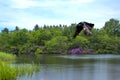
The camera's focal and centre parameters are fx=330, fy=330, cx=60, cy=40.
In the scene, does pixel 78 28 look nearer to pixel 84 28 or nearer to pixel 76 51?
pixel 84 28

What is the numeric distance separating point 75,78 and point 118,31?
60.3m

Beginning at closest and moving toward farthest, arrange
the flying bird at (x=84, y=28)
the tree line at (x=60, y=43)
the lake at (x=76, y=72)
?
the flying bird at (x=84, y=28) < the lake at (x=76, y=72) < the tree line at (x=60, y=43)

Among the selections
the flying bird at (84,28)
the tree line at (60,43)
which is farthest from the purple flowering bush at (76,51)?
the flying bird at (84,28)

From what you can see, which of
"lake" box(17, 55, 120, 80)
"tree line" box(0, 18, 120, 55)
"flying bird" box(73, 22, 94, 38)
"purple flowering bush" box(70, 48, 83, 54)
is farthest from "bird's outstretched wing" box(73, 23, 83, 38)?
"purple flowering bush" box(70, 48, 83, 54)

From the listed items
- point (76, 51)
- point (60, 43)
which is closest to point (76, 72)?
point (76, 51)

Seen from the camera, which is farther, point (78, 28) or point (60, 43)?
point (60, 43)

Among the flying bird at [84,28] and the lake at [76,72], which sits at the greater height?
the flying bird at [84,28]

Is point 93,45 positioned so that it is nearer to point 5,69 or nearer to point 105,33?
point 105,33

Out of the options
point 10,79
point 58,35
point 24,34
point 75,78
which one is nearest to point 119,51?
point 58,35

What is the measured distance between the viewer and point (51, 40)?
8050 centimetres

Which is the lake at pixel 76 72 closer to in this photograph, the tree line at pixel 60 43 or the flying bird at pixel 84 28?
the flying bird at pixel 84 28

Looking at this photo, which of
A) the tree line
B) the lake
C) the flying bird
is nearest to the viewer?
the flying bird

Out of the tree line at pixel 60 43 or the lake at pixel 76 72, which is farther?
the tree line at pixel 60 43

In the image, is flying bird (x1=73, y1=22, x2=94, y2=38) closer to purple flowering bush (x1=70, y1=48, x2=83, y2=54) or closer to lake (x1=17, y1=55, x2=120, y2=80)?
lake (x1=17, y1=55, x2=120, y2=80)
